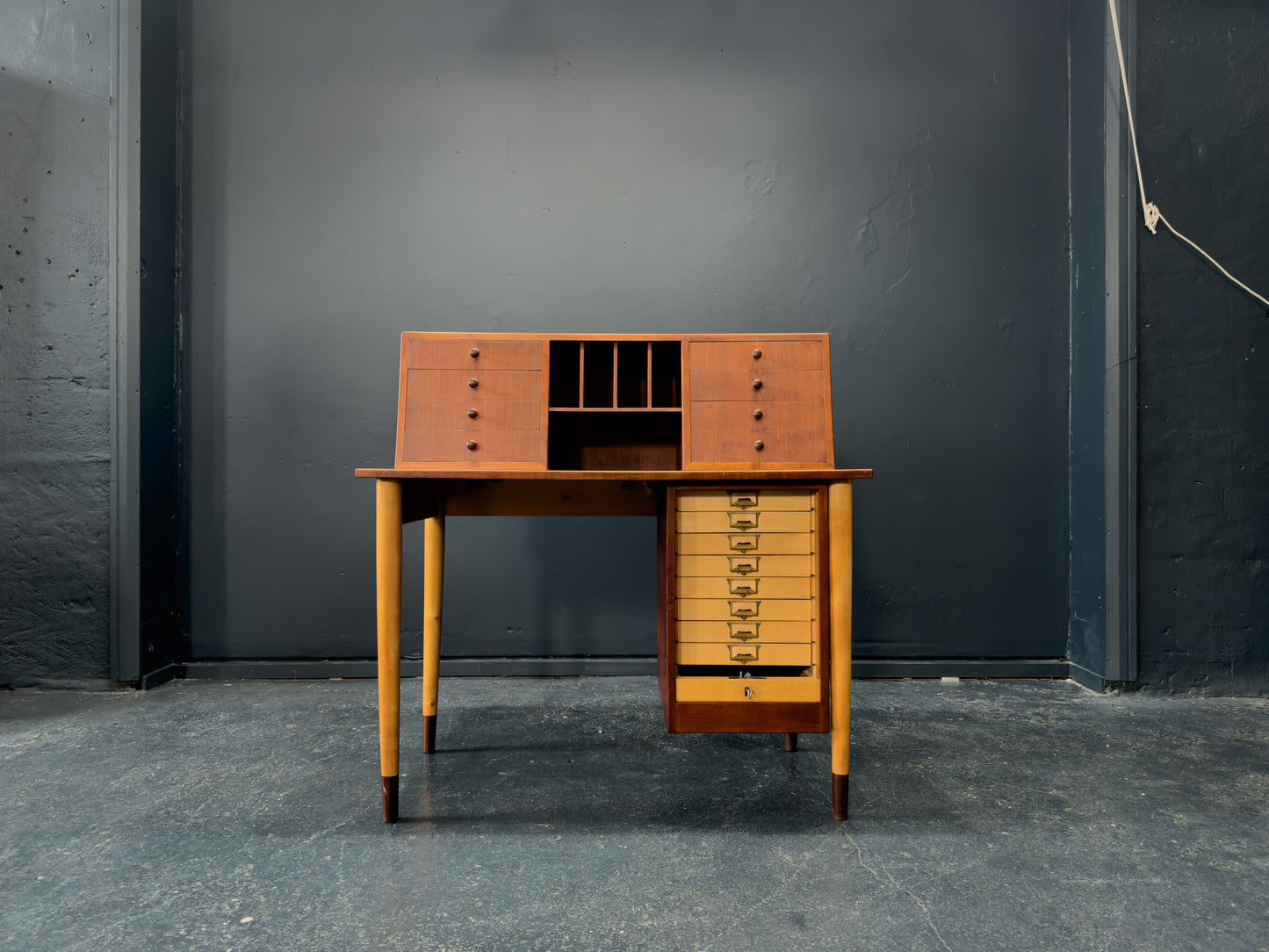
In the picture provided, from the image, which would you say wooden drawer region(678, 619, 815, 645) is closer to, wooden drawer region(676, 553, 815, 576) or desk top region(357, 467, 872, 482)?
wooden drawer region(676, 553, 815, 576)

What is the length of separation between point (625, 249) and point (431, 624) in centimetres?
182

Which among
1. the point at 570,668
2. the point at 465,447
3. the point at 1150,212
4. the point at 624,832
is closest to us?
the point at 624,832

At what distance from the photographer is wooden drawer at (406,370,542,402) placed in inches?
71.6

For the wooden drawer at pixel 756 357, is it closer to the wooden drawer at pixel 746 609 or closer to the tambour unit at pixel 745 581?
the tambour unit at pixel 745 581

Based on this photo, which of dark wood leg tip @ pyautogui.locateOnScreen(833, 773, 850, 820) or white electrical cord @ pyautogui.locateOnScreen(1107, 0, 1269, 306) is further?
white electrical cord @ pyautogui.locateOnScreen(1107, 0, 1269, 306)

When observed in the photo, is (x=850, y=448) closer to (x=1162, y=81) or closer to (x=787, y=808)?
(x=787, y=808)

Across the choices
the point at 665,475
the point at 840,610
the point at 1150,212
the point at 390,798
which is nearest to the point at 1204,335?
the point at 1150,212

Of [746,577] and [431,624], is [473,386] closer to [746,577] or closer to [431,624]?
[431,624]

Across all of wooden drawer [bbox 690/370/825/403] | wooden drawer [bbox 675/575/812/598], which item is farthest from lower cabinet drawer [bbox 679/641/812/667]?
wooden drawer [bbox 690/370/825/403]

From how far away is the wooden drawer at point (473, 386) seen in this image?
1.82 m

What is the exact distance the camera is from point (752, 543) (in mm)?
1701

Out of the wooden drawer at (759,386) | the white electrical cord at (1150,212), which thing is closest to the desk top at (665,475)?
the wooden drawer at (759,386)

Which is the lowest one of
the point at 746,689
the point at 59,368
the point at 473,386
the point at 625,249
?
the point at 746,689

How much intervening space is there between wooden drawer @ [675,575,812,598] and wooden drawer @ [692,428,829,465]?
0.33 meters
